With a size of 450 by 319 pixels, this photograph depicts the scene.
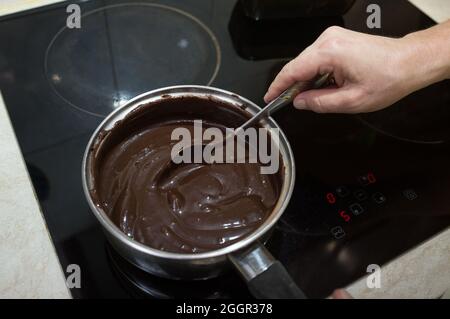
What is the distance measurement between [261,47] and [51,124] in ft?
1.63

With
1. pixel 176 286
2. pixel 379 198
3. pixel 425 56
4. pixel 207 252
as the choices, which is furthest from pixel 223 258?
pixel 425 56

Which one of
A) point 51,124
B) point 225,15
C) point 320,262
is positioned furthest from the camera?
point 225,15

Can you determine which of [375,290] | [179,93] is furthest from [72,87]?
[375,290]

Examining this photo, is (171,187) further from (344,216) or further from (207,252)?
(344,216)

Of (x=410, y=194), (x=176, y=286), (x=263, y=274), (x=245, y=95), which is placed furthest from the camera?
(x=245, y=95)

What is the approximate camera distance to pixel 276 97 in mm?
809

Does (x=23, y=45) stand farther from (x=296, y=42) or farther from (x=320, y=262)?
(x=320, y=262)

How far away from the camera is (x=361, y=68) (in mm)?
745

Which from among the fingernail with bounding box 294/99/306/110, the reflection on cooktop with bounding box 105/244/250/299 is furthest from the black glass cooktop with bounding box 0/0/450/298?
the fingernail with bounding box 294/99/306/110

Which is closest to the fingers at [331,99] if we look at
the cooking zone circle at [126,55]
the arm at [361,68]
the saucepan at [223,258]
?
the arm at [361,68]

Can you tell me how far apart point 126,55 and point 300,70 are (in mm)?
430

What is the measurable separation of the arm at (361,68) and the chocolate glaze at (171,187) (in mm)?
142

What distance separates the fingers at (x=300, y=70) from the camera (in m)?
0.75

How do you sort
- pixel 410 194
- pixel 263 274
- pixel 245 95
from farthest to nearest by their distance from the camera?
pixel 245 95
pixel 410 194
pixel 263 274
